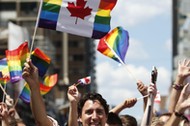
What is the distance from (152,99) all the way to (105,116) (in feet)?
1.96

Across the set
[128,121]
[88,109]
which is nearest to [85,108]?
[88,109]

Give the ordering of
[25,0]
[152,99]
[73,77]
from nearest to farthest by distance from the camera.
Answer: [152,99], [25,0], [73,77]

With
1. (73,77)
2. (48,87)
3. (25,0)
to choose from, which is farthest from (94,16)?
(73,77)

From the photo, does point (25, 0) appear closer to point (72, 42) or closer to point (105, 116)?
point (72, 42)

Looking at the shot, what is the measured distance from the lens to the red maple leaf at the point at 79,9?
28.6ft

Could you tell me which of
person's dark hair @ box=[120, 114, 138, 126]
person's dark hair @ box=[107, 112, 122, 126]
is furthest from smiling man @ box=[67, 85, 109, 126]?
person's dark hair @ box=[120, 114, 138, 126]

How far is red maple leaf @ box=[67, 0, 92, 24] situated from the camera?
873cm

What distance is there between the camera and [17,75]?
11.3 m

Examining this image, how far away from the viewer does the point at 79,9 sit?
8.77 metres

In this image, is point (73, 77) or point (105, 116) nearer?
point (105, 116)

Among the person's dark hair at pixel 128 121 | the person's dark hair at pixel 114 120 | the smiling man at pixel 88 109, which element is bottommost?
the person's dark hair at pixel 128 121

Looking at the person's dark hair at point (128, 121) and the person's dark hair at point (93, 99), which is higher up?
the person's dark hair at point (93, 99)

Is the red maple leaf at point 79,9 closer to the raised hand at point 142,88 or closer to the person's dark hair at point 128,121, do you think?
the raised hand at point 142,88

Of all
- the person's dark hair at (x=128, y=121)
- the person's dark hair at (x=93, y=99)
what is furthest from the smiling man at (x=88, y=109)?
the person's dark hair at (x=128, y=121)
